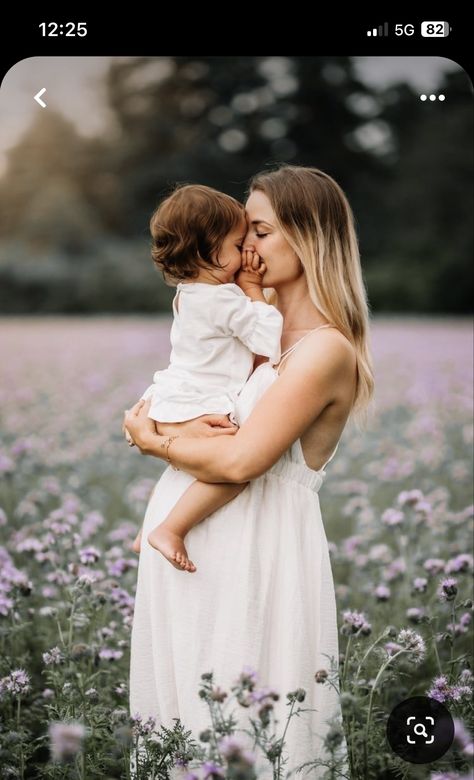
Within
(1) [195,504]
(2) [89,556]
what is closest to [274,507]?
(1) [195,504]

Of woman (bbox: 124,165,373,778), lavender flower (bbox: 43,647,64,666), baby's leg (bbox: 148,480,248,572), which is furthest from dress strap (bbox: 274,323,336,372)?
lavender flower (bbox: 43,647,64,666)

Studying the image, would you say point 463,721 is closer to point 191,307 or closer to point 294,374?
point 294,374

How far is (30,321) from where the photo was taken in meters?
13.6

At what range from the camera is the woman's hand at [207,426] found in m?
2.28

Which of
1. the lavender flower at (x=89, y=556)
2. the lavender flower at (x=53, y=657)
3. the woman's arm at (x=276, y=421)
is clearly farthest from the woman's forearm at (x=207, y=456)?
the lavender flower at (x=53, y=657)

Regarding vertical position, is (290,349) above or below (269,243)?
below

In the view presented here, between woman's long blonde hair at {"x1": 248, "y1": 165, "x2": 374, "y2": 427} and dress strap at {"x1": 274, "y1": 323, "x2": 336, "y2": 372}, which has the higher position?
woman's long blonde hair at {"x1": 248, "y1": 165, "x2": 374, "y2": 427}

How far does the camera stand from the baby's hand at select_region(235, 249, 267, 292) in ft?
8.00

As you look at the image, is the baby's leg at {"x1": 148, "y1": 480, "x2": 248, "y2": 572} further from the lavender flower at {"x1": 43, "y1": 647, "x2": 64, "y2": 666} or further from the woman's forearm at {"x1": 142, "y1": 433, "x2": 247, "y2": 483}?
the lavender flower at {"x1": 43, "y1": 647, "x2": 64, "y2": 666}

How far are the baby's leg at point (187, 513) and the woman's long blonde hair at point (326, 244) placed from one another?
533mm

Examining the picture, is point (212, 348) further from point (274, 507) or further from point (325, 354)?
point (274, 507)

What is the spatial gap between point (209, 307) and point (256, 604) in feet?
2.75

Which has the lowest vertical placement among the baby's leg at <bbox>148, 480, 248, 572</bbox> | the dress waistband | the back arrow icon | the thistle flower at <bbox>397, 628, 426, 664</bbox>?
the thistle flower at <bbox>397, 628, 426, 664</bbox>

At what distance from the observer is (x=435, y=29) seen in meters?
2.40
